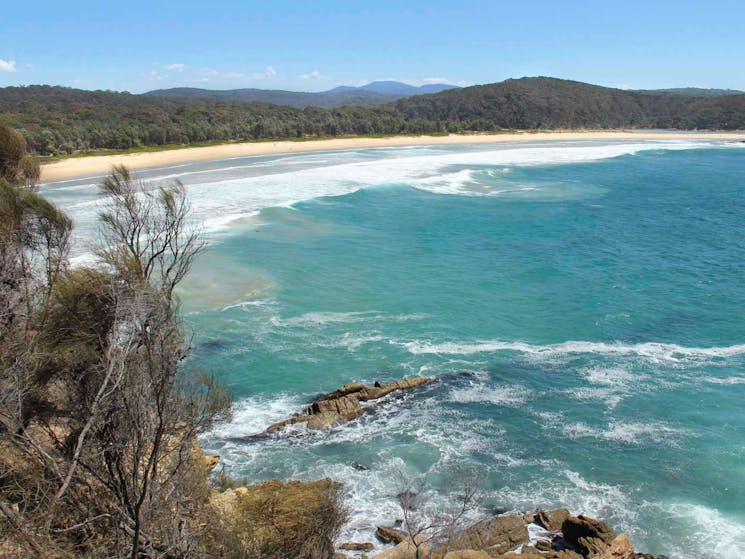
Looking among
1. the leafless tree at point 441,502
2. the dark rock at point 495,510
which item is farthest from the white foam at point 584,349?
the dark rock at point 495,510

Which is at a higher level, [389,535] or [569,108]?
[569,108]

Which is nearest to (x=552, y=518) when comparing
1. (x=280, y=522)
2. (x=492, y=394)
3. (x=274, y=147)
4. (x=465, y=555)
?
(x=465, y=555)

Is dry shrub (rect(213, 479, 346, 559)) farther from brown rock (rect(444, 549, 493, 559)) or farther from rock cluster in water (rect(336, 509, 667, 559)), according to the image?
brown rock (rect(444, 549, 493, 559))

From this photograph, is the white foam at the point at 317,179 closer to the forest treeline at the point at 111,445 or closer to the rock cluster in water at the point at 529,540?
the forest treeline at the point at 111,445

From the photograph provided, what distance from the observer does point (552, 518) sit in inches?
427

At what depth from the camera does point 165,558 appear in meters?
6.60

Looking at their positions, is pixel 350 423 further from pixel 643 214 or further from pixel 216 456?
pixel 643 214

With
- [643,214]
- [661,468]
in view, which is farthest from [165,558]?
[643,214]

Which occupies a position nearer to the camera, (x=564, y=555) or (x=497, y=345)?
(x=564, y=555)

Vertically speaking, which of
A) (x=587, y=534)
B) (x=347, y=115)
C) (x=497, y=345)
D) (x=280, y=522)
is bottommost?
(x=587, y=534)

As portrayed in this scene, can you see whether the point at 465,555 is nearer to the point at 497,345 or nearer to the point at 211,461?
the point at 211,461

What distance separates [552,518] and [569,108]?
13451 cm

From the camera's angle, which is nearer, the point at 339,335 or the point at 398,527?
the point at 398,527

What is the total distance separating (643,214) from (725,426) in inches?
1103
